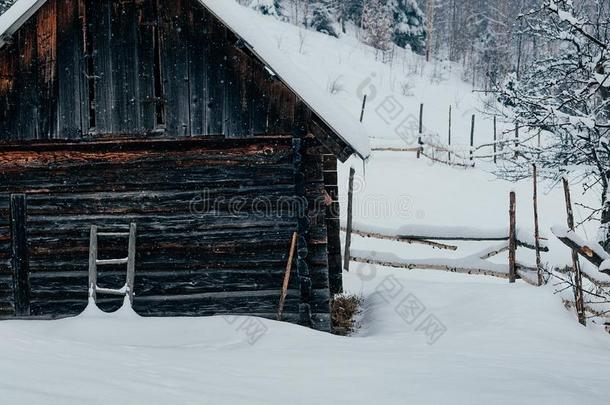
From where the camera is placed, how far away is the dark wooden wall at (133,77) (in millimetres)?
8352

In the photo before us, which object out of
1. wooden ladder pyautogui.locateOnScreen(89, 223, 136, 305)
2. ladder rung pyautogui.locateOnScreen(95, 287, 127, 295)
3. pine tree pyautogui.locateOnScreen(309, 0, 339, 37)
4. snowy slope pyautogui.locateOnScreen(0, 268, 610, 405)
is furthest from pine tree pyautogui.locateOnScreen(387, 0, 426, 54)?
ladder rung pyautogui.locateOnScreen(95, 287, 127, 295)

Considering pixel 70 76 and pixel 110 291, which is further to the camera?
pixel 70 76

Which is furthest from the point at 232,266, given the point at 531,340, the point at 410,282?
Result: the point at 410,282

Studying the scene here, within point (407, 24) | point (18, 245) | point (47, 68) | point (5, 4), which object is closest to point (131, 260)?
point (18, 245)

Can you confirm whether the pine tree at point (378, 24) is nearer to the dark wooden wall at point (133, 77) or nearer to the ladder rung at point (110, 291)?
the dark wooden wall at point (133, 77)

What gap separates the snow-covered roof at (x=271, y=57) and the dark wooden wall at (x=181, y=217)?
68 cm

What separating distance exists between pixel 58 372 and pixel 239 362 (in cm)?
192

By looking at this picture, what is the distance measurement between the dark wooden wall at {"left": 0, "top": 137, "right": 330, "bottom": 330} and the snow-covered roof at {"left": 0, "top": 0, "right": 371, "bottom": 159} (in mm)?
685

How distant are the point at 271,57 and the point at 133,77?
2.01m

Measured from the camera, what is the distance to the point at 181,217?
28.5 ft

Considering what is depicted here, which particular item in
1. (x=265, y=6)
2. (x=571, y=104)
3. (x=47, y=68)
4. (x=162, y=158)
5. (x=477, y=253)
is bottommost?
(x=477, y=253)

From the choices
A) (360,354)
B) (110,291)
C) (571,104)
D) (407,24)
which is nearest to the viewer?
(360,354)

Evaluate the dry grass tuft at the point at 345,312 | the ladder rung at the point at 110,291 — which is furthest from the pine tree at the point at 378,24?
the ladder rung at the point at 110,291

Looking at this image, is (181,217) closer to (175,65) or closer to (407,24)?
(175,65)
